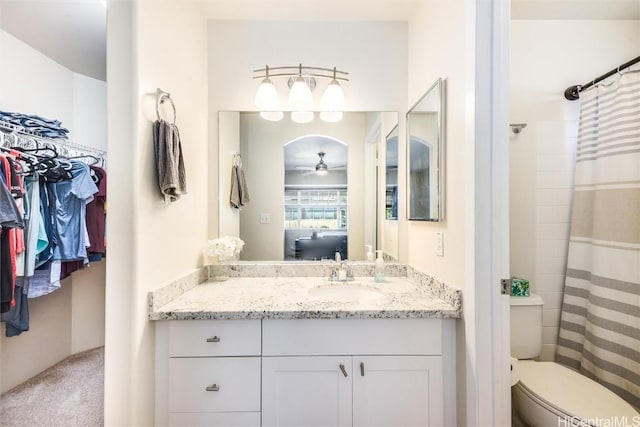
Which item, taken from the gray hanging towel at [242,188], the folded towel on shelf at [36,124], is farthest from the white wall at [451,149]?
the folded towel on shelf at [36,124]

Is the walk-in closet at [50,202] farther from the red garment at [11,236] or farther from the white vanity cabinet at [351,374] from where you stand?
the white vanity cabinet at [351,374]

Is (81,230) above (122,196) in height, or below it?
below

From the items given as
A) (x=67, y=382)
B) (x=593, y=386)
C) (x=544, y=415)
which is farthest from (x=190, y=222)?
(x=593, y=386)

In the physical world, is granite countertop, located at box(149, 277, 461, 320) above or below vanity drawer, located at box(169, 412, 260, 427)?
above

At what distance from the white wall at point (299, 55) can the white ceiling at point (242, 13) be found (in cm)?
6

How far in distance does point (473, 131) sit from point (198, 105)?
1501 mm

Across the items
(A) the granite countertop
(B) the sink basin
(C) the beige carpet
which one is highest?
(A) the granite countertop

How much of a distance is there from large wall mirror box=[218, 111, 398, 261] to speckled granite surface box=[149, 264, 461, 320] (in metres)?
0.28

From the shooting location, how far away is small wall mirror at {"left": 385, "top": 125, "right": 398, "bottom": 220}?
180 cm

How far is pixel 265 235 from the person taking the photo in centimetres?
181

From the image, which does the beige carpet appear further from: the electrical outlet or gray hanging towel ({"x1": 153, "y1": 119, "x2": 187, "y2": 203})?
the electrical outlet

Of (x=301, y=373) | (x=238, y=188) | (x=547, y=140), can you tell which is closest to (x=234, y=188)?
(x=238, y=188)

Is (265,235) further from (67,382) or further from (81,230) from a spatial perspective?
(67,382)

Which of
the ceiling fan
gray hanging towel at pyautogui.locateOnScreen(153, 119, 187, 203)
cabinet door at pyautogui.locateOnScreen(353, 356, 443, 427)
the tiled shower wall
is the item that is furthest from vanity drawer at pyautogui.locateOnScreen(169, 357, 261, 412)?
the tiled shower wall
